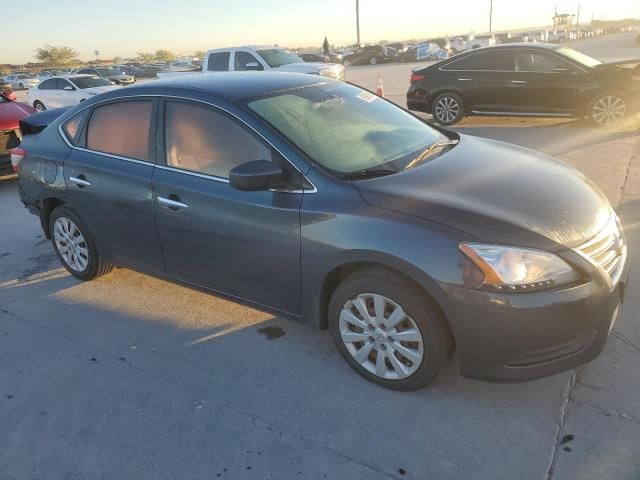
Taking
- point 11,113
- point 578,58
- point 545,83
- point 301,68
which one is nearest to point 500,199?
point 545,83

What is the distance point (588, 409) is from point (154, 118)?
313cm

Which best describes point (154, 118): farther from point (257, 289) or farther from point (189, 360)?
point (189, 360)

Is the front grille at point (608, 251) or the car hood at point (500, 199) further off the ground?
the car hood at point (500, 199)

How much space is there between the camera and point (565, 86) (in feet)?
29.4

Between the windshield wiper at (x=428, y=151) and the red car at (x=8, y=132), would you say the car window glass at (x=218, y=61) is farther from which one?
the windshield wiper at (x=428, y=151)

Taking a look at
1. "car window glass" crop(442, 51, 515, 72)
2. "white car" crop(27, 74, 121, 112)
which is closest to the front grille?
"car window glass" crop(442, 51, 515, 72)

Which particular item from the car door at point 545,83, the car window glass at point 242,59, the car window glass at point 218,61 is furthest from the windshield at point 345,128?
the car window glass at point 218,61

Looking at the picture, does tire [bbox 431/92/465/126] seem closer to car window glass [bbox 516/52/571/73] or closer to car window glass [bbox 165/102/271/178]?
car window glass [bbox 516/52/571/73]

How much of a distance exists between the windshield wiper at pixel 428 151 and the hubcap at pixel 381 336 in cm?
88

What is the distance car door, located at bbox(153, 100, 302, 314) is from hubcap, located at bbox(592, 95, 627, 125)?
312 inches

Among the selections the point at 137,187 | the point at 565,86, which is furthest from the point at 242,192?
the point at 565,86

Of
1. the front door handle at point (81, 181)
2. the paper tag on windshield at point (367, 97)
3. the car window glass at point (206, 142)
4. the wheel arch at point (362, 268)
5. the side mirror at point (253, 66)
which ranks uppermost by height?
the side mirror at point (253, 66)

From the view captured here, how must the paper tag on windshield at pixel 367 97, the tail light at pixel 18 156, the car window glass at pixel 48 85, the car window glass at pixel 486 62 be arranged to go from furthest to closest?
1. the car window glass at pixel 48 85
2. the car window glass at pixel 486 62
3. the tail light at pixel 18 156
4. the paper tag on windshield at pixel 367 97

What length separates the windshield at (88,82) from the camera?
625 inches
